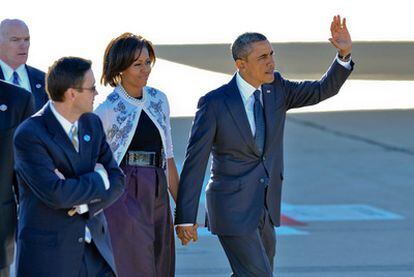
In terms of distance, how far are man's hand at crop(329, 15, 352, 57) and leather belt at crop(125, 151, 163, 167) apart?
114cm

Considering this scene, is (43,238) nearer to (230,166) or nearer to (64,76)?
(64,76)

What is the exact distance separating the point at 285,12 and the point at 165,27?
Answer: 7332 millimetres

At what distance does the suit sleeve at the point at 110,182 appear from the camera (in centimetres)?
574

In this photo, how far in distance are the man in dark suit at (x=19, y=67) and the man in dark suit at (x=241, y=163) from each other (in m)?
1.22

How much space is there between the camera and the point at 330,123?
52.2 ft

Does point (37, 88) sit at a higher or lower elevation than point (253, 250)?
higher

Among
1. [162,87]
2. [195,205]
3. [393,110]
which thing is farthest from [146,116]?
[162,87]

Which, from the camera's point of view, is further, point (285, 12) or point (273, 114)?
point (285, 12)

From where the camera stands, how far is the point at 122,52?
23.3 feet

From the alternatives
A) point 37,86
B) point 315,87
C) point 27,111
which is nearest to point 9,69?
point 37,86

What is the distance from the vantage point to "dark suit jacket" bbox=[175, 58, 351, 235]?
7.03 metres

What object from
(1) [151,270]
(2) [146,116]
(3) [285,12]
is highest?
(2) [146,116]

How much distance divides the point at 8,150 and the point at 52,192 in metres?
1.20

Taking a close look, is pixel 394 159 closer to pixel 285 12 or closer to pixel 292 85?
pixel 292 85
